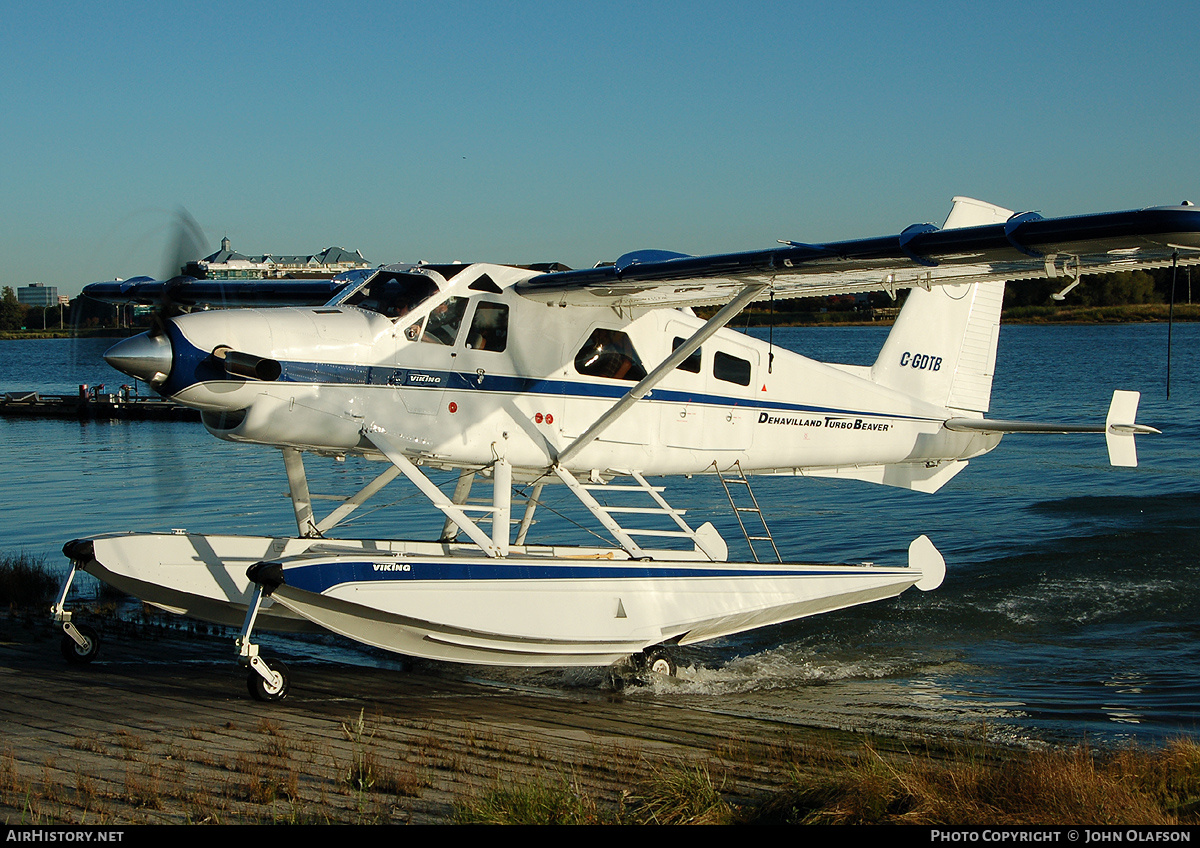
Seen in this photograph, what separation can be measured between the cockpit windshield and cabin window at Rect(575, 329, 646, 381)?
4.92 ft

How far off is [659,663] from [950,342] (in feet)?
17.7

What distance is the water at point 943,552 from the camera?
840 centimetres

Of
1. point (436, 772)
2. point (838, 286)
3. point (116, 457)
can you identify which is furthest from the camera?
point (116, 457)

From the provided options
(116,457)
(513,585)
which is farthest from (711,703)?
(116,457)

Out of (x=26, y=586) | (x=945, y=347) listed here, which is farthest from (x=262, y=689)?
(x=945, y=347)

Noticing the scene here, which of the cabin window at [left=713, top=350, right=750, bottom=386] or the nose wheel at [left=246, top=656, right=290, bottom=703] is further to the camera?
the cabin window at [left=713, top=350, right=750, bottom=386]

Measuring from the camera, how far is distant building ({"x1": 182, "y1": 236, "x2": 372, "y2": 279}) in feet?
29.8

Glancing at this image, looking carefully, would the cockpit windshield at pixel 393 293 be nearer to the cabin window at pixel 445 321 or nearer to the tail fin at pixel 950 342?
the cabin window at pixel 445 321

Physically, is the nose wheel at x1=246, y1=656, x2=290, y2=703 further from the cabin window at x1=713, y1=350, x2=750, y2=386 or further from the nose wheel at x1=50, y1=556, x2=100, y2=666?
the cabin window at x1=713, y1=350, x2=750, y2=386

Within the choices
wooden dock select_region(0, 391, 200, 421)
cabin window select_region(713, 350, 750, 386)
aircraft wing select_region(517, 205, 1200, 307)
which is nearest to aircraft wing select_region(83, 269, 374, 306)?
aircraft wing select_region(517, 205, 1200, 307)

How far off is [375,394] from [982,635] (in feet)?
23.5

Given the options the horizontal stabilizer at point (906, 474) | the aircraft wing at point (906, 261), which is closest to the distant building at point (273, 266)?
the aircraft wing at point (906, 261)

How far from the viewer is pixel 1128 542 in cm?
1591

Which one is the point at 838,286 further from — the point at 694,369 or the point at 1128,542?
the point at 1128,542
